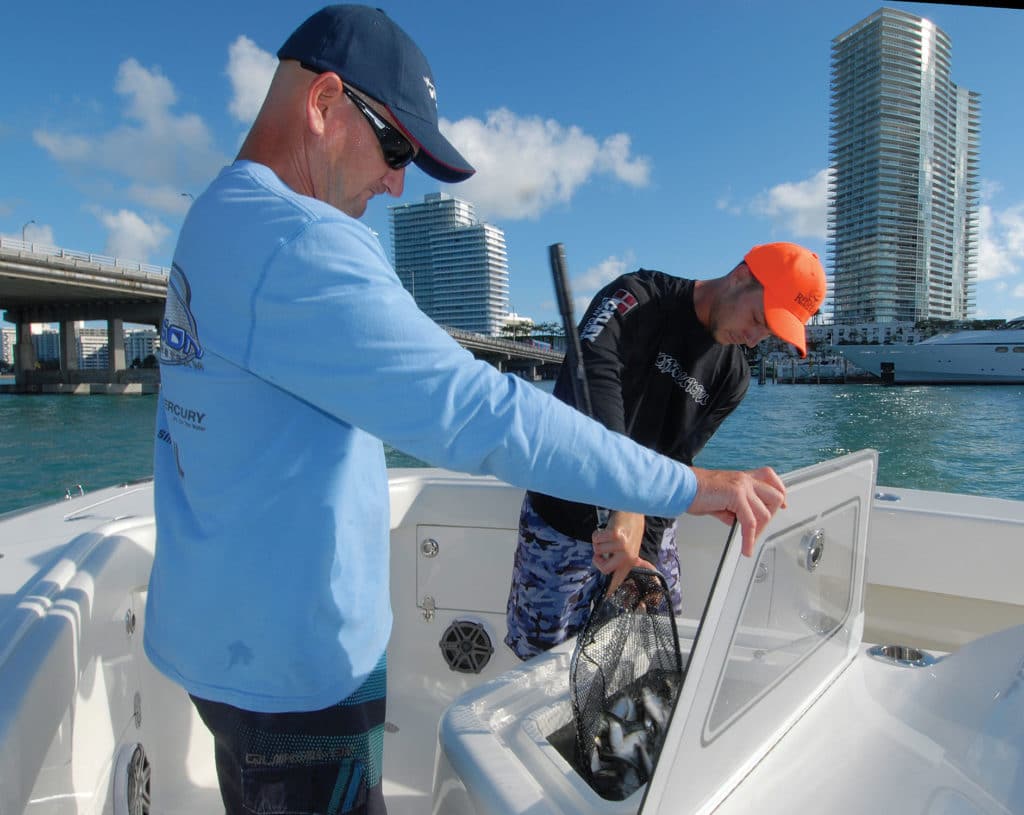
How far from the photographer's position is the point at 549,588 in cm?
166

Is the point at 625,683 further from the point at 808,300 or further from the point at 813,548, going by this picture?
the point at 808,300

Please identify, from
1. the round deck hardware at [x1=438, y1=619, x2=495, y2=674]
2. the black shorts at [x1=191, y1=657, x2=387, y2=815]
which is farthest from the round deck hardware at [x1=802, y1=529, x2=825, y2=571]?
the round deck hardware at [x1=438, y1=619, x2=495, y2=674]

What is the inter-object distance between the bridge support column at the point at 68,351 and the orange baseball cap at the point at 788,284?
1662 inches

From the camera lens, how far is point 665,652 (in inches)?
46.3

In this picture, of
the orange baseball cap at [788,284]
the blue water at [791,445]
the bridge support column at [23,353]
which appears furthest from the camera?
the bridge support column at [23,353]

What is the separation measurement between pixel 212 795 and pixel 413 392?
185 centimetres

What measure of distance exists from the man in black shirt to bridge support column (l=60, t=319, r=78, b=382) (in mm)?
41923

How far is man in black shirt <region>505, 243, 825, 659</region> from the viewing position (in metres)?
1.59

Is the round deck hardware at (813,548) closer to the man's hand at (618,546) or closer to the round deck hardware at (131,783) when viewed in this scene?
the man's hand at (618,546)

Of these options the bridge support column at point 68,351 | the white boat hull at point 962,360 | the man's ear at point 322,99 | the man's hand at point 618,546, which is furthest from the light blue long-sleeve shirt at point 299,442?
the white boat hull at point 962,360

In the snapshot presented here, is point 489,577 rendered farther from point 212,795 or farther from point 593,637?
point 593,637

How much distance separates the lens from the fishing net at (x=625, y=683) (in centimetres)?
102

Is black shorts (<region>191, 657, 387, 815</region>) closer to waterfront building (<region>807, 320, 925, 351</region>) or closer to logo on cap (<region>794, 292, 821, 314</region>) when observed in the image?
logo on cap (<region>794, 292, 821, 314</region>)

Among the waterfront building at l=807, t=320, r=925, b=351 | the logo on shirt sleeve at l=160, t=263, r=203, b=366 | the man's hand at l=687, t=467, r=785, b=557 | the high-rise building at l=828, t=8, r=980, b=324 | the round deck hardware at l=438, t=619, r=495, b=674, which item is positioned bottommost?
the round deck hardware at l=438, t=619, r=495, b=674
